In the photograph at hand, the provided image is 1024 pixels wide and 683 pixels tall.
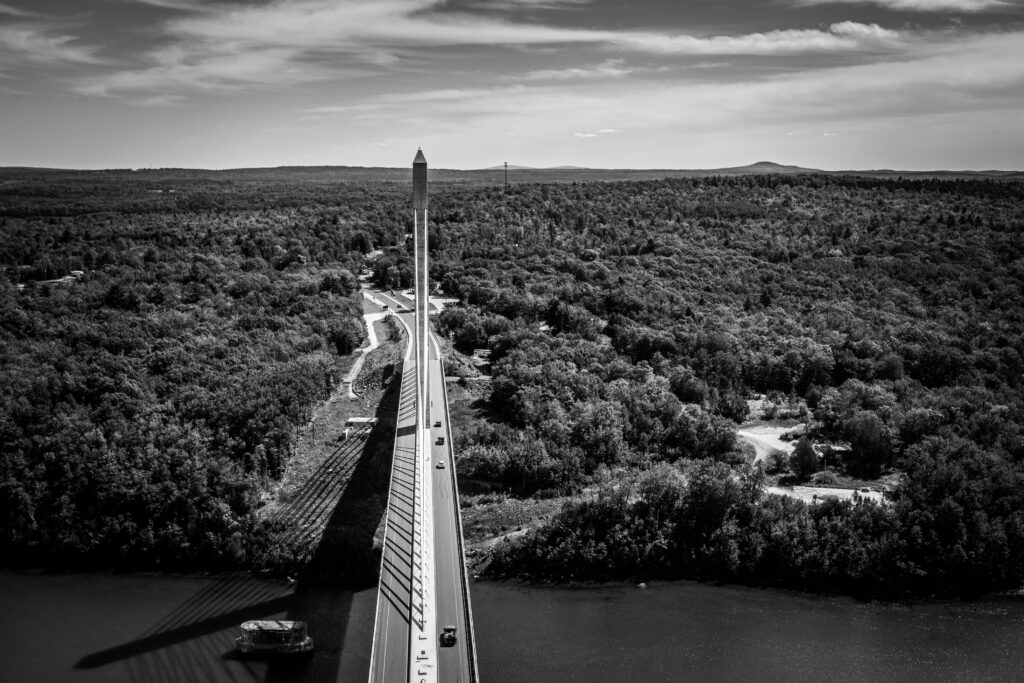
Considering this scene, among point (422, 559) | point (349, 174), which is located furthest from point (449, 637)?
point (349, 174)

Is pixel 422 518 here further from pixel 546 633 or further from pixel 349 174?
pixel 349 174

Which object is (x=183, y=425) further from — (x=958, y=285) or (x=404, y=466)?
(x=958, y=285)

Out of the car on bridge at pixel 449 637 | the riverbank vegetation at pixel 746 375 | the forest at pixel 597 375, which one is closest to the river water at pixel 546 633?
the forest at pixel 597 375

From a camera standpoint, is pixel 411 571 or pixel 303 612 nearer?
pixel 411 571

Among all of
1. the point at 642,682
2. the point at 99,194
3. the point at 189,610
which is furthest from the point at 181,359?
the point at 99,194

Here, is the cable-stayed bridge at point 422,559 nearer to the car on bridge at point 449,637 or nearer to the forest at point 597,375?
the car on bridge at point 449,637

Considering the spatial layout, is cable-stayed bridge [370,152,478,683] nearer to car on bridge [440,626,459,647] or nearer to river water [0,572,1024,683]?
car on bridge [440,626,459,647]
